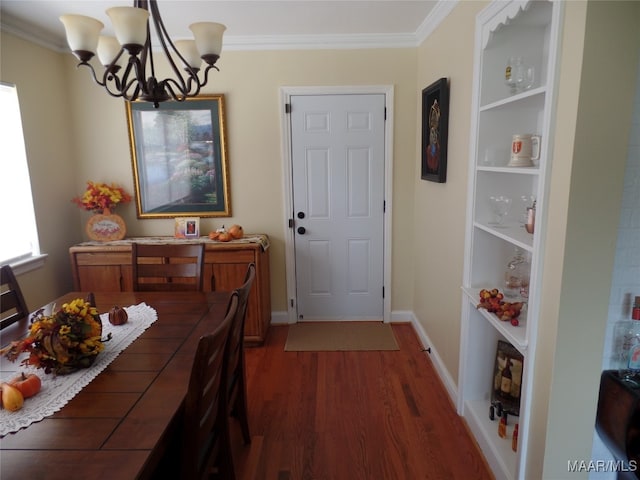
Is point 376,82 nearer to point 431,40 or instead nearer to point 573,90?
point 431,40

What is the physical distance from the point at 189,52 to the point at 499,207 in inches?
68.0

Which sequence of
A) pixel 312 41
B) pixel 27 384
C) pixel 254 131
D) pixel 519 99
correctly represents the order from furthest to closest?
pixel 254 131, pixel 312 41, pixel 519 99, pixel 27 384

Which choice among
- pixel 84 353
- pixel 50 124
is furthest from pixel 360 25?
pixel 84 353

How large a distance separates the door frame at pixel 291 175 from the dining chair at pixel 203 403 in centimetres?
211

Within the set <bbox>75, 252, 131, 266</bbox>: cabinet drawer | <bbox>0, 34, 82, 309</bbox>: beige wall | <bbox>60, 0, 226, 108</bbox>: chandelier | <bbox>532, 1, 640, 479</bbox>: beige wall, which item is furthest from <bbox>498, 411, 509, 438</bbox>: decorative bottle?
<bbox>0, 34, 82, 309</bbox>: beige wall

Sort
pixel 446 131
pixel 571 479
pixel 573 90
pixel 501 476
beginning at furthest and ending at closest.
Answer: pixel 446 131, pixel 501 476, pixel 571 479, pixel 573 90

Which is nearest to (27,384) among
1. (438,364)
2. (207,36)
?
(207,36)

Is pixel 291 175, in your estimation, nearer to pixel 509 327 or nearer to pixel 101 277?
pixel 101 277

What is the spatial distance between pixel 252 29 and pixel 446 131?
1.68 meters

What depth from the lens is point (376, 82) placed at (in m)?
3.41

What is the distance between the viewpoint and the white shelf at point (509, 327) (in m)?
1.70

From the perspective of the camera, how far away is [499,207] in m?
2.11

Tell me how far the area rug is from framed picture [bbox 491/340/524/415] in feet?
3.67

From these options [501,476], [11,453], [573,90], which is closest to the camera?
[11,453]
